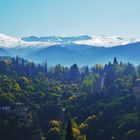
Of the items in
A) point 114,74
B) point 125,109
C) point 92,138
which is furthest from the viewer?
point 114,74

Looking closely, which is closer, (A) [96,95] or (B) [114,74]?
(A) [96,95]

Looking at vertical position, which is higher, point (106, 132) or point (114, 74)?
point (114, 74)

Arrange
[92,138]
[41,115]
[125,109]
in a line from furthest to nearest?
[41,115] → [125,109] → [92,138]

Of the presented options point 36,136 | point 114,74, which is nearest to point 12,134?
point 36,136

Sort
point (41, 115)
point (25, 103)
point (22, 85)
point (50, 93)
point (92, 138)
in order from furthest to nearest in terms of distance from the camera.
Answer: point (22, 85) < point (50, 93) < point (25, 103) < point (41, 115) < point (92, 138)

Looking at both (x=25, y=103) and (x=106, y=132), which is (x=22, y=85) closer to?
(x=25, y=103)

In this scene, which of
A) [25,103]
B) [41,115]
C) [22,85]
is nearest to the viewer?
[41,115]

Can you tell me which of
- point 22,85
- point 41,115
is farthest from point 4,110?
point 22,85

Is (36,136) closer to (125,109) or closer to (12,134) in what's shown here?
(12,134)

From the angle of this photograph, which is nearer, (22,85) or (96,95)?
(96,95)
